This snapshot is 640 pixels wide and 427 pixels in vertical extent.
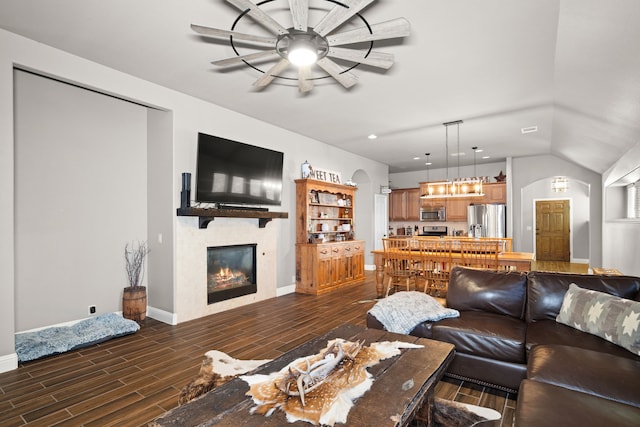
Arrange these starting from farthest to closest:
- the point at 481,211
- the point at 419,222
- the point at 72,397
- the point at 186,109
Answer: the point at 419,222 < the point at 481,211 < the point at 186,109 < the point at 72,397

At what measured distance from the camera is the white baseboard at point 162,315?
14.0ft

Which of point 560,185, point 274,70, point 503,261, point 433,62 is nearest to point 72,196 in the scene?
point 274,70

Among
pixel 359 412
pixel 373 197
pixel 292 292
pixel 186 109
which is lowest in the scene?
pixel 292 292

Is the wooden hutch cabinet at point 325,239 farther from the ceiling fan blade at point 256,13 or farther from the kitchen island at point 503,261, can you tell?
the ceiling fan blade at point 256,13

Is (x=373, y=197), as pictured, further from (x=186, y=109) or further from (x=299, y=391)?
(x=299, y=391)

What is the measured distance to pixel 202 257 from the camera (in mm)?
4570

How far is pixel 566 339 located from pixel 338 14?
2691 millimetres

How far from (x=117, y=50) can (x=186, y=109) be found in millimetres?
1198

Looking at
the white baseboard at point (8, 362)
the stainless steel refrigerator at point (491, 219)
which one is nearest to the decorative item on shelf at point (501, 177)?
the stainless steel refrigerator at point (491, 219)

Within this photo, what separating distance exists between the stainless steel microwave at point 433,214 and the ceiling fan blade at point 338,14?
8386 mm

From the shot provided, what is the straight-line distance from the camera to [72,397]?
2.53 m

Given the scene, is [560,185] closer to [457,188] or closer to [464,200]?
[464,200]

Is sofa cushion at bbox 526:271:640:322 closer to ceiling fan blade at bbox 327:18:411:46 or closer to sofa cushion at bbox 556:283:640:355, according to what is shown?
sofa cushion at bbox 556:283:640:355

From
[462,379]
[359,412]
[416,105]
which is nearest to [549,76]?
[416,105]
